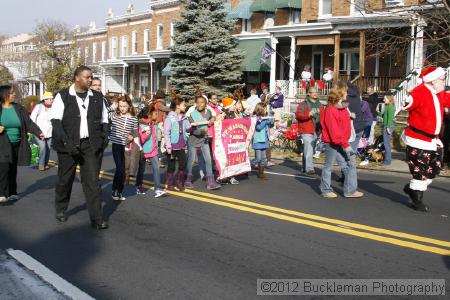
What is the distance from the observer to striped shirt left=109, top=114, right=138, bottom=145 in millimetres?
9383

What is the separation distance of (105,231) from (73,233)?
1.33 feet

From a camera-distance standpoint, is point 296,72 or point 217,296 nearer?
point 217,296

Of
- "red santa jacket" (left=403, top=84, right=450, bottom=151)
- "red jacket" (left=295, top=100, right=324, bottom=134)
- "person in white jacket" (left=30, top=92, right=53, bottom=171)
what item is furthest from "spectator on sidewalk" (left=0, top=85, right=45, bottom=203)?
"red santa jacket" (left=403, top=84, right=450, bottom=151)

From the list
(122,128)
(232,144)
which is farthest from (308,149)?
(122,128)

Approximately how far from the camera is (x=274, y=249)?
6195 mm

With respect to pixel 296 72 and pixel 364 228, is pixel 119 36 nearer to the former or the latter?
pixel 296 72

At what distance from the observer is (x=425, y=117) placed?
27.0ft

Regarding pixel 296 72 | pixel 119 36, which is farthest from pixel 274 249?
pixel 119 36

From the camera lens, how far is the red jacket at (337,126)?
9.15 metres

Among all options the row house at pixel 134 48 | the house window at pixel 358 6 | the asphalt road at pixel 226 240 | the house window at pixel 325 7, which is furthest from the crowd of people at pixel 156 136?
the row house at pixel 134 48

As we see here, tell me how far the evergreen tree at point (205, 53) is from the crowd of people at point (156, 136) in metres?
17.4

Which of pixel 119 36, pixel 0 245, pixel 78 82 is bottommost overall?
pixel 0 245

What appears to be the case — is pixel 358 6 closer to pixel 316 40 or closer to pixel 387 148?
pixel 387 148

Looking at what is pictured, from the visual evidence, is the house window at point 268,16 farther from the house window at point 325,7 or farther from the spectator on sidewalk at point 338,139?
the spectator on sidewalk at point 338,139
